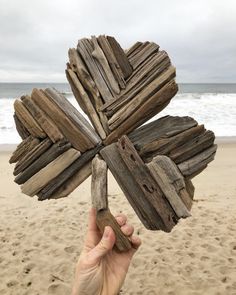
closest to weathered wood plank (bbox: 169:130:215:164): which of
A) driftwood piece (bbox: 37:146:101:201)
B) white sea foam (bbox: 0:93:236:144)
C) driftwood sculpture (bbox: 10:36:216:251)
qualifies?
driftwood sculpture (bbox: 10:36:216:251)

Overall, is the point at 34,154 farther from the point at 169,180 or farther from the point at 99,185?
the point at 169,180

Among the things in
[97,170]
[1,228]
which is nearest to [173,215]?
[97,170]

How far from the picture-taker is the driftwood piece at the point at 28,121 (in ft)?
6.04

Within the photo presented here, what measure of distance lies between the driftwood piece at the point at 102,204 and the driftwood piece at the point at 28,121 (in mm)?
319

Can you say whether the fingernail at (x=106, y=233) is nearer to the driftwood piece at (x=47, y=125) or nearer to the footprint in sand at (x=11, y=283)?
the driftwood piece at (x=47, y=125)

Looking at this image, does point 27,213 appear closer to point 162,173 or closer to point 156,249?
point 156,249

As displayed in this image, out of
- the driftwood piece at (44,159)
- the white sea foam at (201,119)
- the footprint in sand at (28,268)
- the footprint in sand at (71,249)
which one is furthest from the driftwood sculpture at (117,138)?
the white sea foam at (201,119)

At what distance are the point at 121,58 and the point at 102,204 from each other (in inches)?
26.3

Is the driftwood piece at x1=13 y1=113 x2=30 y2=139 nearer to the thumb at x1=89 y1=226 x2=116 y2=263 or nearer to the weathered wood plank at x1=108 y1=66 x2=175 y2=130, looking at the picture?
the weathered wood plank at x1=108 y1=66 x2=175 y2=130

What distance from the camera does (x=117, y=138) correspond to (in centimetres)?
175

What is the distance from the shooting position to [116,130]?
1.75 metres

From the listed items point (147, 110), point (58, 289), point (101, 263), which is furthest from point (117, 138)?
point (58, 289)

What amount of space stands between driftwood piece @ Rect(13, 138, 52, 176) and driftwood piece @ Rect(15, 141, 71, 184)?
0.05 feet

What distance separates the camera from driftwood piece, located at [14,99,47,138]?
6.04 feet
